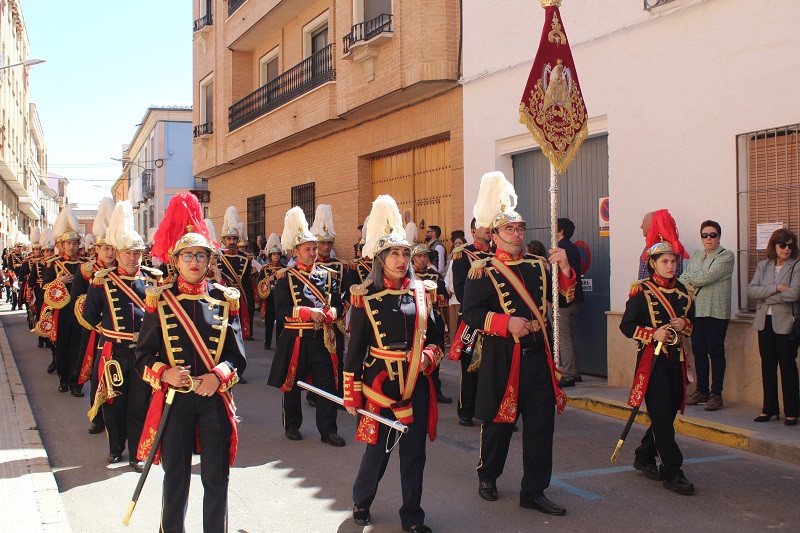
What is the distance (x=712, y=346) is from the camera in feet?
28.2

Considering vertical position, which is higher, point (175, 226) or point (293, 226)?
point (293, 226)

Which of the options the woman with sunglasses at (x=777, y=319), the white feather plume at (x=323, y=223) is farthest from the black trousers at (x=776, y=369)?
the white feather plume at (x=323, y=223)

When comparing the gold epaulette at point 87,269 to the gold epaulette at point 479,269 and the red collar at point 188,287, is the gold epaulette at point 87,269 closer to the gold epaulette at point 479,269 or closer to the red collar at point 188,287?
the red collar at point 188,287

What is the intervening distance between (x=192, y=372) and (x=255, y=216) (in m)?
19.8

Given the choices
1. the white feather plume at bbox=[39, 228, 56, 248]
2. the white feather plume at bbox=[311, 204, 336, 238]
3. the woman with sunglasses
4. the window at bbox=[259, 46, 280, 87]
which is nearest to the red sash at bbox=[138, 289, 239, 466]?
the woman with sunglasses

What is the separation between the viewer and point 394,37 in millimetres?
14641

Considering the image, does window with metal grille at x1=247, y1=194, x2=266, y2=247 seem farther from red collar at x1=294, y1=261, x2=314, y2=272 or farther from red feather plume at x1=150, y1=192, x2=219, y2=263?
red feather plume at x1=150, y1=192, x2=219, y2=263

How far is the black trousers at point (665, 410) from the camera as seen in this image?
236 inches

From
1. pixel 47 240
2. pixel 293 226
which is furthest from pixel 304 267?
pixel 47 240

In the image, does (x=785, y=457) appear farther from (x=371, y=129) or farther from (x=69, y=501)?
(x=371, y=129)

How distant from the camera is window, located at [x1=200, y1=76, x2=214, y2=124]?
26.6 metres

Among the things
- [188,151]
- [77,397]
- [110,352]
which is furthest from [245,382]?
[188,151]

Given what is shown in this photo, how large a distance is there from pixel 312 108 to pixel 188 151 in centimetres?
3205

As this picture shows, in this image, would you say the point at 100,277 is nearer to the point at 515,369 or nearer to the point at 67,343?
the point at 515,369
